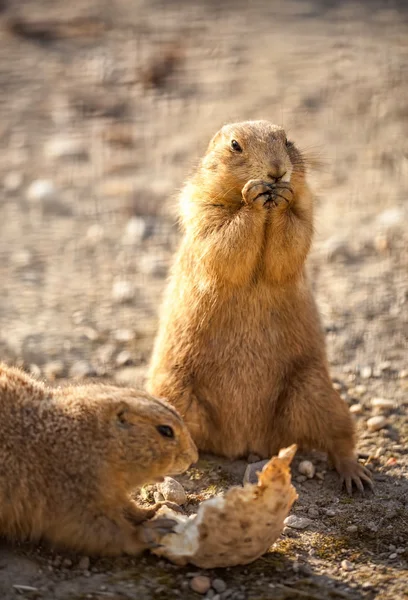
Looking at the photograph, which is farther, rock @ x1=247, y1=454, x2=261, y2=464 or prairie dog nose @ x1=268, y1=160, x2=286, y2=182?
rock @ x1=247, y1=454, x2=261, y2=464

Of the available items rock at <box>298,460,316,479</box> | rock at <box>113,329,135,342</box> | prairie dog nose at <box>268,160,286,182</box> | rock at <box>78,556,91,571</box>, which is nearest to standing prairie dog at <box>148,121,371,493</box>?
prairie dog nose at <box>268,160,286,182</box>

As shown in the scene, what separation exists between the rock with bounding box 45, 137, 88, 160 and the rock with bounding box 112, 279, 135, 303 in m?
2.26

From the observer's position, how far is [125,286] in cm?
776

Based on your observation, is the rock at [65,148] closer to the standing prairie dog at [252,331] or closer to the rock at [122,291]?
the rock at [122,291]

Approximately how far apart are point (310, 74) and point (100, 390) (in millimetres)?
6693

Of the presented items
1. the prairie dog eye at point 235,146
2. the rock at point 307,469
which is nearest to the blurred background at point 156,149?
the prairie dog eye at point 235,146

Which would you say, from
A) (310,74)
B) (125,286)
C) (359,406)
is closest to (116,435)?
(359,406)

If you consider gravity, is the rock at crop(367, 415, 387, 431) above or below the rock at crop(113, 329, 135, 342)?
below

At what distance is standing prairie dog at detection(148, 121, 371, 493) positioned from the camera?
17.9 ft

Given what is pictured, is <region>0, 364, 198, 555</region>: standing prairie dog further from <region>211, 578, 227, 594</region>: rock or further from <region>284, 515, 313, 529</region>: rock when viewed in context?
<region>284, 515, 313, 529</region>: rock

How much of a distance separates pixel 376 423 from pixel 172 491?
5.07ft

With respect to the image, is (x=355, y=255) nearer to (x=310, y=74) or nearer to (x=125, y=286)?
(x=125, y=286)

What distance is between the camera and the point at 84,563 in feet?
14.4

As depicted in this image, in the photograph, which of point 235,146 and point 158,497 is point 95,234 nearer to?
point 235,146
